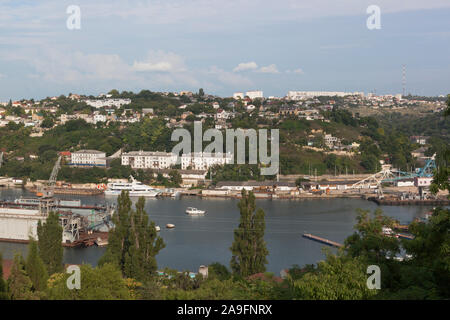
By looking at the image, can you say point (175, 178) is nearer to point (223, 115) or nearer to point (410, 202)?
point (410, 202)

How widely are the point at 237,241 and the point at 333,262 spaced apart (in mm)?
3284

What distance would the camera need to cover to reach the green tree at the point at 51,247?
6539mm

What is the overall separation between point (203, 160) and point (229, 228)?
8498mm

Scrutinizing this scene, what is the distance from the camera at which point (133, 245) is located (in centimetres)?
639

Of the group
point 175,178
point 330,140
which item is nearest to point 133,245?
point 175,178

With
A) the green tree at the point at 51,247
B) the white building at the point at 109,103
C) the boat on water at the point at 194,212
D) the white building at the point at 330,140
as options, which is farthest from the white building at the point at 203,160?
the green tree at the point at 51,247

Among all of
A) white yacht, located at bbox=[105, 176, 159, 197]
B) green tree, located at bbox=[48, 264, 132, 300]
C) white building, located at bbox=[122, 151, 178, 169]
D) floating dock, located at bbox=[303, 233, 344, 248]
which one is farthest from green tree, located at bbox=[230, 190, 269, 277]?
white building, located at bbox=[122, 151, 178, 169]

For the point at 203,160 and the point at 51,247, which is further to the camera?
the point at 203,160

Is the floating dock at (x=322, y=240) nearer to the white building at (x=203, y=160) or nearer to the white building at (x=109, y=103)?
the white building at (x=203, y=160)

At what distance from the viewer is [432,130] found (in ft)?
97.6

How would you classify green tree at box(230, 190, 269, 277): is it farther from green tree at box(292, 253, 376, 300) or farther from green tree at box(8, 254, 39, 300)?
green tree at box(292, 253, 376, 300)

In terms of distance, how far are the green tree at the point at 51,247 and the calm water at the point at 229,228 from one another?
153 centimetres
